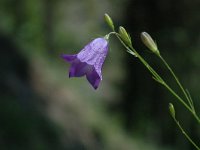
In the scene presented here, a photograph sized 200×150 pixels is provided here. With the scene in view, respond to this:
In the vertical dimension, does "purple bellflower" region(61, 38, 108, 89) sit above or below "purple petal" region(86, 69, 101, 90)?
above

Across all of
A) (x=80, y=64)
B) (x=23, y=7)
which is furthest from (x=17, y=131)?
(x=23, y=7)

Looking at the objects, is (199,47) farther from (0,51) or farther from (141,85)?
(0,51)

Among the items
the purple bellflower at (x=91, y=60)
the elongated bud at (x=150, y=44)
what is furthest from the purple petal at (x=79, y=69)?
the elongated bud at (x=150, y=44)

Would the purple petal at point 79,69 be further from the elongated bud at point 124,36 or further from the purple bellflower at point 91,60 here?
the elongated bud at point 124,36

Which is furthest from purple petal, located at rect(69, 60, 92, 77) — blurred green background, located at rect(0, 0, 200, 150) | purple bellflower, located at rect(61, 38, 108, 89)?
blurred green background, located at rect(0, 0, 200, 150)

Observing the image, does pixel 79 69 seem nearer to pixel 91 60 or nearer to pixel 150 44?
pixel 91 60

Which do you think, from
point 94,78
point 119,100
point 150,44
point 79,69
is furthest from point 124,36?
point 119,100

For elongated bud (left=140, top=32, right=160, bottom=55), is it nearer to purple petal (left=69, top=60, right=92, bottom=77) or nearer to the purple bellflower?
the purple bellflower

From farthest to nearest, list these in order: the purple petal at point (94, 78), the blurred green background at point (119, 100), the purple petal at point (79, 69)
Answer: the blurred green background at point (119, 100) → the purple petal at point (79, 69) → the purple petal at point (94, 78)
